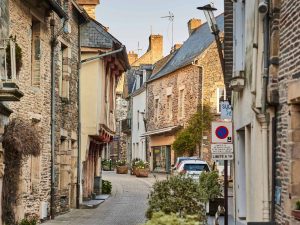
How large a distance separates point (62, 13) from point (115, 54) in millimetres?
8679

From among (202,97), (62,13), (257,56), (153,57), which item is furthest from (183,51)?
(257,56)

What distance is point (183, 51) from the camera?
47.9m

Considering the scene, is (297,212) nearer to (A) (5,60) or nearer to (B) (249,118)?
(B) (249,118)

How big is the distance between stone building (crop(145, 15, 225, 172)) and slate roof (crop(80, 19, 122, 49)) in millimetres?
13790

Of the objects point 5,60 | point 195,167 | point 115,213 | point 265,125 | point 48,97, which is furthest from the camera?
point 195,167

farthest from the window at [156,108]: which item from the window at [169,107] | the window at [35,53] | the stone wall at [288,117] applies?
the stone wall at [288,117]

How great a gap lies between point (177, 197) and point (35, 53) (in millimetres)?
6250

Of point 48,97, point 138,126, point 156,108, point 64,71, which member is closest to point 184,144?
point 156,108

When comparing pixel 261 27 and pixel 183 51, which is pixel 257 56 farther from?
pixel 183 51

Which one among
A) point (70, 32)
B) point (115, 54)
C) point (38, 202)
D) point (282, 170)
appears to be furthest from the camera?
point (115, 54)

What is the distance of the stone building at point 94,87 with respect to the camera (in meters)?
26.1

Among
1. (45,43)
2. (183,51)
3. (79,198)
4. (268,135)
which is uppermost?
(183,51)

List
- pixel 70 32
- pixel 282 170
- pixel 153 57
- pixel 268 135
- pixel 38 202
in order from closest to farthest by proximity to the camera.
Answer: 1. pixel 282 170
2. pixel 268 135
3. pixel 38 202
4. pixel 70 32
5. pixel 153 57

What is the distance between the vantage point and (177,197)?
14.7 meters
